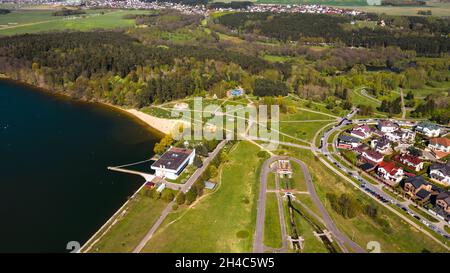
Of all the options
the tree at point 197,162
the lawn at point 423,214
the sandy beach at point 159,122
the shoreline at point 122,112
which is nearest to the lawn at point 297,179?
the lawn at point 423,214

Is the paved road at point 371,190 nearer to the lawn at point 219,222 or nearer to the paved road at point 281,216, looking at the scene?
the paved road at point 281,216

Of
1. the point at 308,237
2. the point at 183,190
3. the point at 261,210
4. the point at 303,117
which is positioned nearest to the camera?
the point at 308,237

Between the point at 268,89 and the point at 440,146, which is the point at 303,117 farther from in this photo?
the point at 440,146

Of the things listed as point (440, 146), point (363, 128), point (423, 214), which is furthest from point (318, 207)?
point (440, 146)

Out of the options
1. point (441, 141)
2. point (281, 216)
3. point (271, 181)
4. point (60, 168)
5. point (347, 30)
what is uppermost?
point (347, 30)

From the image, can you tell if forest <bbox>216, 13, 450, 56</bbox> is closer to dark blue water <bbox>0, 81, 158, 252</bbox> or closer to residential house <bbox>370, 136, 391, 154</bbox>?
residential house <bbox>370, 136, 391, 154</bbox>

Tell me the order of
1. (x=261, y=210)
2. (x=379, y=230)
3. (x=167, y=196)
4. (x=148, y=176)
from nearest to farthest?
(x=379, y=230)
(x=261, y=210)
(x=167, y=196)
(x=148, y=176)
